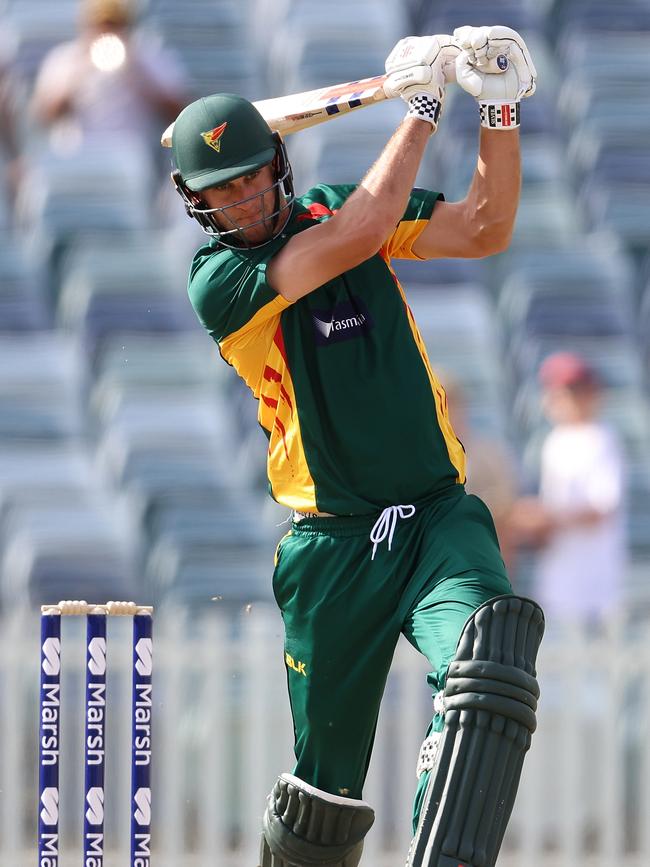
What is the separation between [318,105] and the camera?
11.8 ft

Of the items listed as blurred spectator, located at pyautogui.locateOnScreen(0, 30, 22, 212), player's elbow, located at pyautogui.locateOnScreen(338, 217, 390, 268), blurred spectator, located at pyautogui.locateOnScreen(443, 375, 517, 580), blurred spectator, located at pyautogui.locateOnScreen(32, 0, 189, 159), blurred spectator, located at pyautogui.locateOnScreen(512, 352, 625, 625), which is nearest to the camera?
player's elbow, located at pyautogui.locateOnScreen(338, 217, 390, 268)

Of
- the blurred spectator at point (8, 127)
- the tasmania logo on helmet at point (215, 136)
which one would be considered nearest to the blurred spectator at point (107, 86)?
the blurred spectator at point (8, 127)

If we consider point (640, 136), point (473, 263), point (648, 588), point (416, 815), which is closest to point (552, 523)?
point (648, 588)

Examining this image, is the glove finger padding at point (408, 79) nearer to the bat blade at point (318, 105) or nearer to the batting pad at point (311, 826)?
the bat blade at point (318, 105)

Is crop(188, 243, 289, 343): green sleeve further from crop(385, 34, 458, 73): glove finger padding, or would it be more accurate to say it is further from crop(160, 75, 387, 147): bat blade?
crop(385, 34, 458, 73): glove finger padding

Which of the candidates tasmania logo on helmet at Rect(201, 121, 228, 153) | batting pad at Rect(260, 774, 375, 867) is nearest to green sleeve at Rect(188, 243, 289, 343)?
tasmania logo on helmet at Rect(201, 121, 228, 153)

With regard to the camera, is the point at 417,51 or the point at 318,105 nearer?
the point at 417,51

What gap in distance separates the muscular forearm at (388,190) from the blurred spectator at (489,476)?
2.75 meters

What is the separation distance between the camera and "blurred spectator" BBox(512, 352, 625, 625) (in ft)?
20.4

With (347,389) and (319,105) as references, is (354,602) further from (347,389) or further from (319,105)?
(319,105)

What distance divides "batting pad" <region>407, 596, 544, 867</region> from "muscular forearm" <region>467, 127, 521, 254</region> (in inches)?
35.7

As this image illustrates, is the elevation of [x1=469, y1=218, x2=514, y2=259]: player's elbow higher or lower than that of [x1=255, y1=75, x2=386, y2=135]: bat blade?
lower

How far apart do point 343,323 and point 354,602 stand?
0.56m

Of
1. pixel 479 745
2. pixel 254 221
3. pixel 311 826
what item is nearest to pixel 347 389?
pixel 254 221
